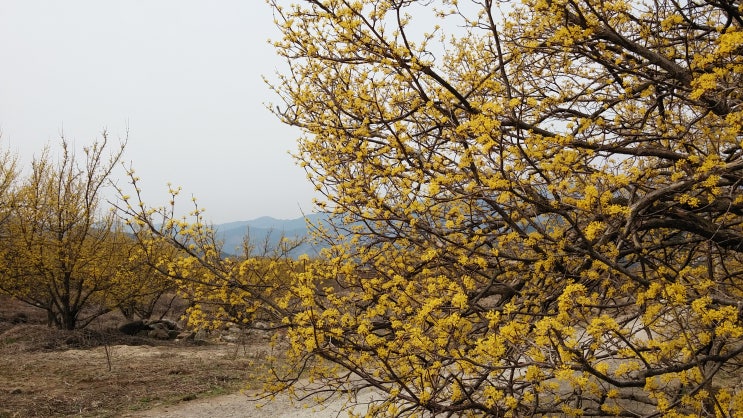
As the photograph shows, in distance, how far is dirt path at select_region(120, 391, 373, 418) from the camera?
A: 27.0 ft

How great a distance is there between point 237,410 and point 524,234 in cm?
746

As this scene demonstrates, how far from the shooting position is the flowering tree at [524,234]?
2816 millimetres

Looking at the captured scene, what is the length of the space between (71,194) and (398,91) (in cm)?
1279

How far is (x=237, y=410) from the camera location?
28.9ft

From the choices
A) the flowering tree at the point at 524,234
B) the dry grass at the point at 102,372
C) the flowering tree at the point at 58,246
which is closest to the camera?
the flowering tree at the point at 524,234

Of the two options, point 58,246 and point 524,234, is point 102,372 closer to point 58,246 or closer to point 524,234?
point 58,246

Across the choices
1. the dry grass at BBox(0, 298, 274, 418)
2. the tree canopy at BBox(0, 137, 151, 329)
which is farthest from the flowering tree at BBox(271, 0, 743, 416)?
the tree canopy at BBox(0, 137, 151, 329)

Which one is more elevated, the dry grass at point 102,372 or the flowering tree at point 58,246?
the flowering tree at point 58,246

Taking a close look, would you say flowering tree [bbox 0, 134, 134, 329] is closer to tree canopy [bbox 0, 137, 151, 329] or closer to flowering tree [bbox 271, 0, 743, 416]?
tree canopy [bbox 0, 137, 151, 329]

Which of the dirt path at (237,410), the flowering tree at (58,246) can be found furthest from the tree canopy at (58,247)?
the dirt path at (237,410)

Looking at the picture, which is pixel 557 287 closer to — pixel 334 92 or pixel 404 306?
pixel 404 306

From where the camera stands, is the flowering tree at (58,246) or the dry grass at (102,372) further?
the flowering tree at (58,246)

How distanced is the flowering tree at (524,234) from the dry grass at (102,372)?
3974 millimetres

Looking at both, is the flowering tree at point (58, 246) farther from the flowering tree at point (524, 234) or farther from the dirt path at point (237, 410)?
the flowering tree at point (524, 234)
